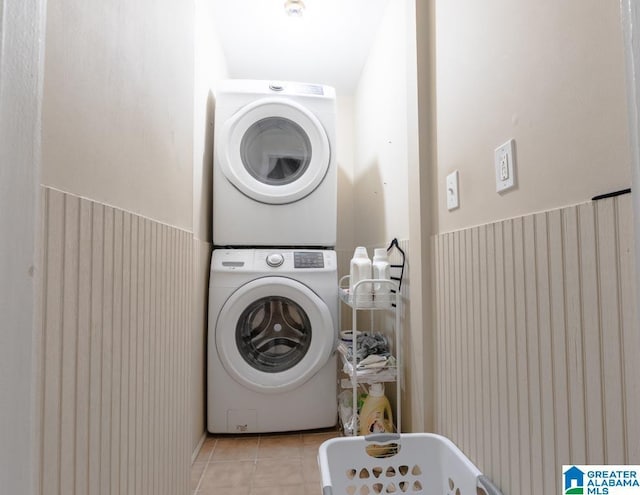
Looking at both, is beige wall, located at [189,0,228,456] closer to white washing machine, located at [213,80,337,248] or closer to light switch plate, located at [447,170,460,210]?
white washing machine, located at [213,80,337,248]

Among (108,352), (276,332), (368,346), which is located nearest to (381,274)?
(368,346)

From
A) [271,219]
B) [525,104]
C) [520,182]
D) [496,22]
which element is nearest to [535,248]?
[520,182]

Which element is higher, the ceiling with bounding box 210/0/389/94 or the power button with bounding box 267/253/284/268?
the ceiling with bounding box 210/0/389/94

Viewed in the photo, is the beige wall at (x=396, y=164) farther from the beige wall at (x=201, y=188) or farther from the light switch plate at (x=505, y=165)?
the beige wall at (x=201, y=188)

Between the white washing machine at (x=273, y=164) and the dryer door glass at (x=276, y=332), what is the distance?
0.33 meters

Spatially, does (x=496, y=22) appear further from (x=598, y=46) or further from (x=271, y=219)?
(x=271, y=219)

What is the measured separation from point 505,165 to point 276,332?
136cm

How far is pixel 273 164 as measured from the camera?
1966mm

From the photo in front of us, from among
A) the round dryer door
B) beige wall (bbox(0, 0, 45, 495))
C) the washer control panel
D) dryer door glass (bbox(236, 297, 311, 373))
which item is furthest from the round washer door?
beige wall (bbox(0, 0, 45, 495))

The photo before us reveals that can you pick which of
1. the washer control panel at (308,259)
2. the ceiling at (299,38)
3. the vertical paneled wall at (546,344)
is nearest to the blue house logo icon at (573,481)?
the vertical paneled wall at (546,344)

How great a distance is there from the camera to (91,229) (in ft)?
2.06

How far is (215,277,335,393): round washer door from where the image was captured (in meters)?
1.70

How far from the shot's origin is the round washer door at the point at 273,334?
67.1 inches

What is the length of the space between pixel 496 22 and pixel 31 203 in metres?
1.01
